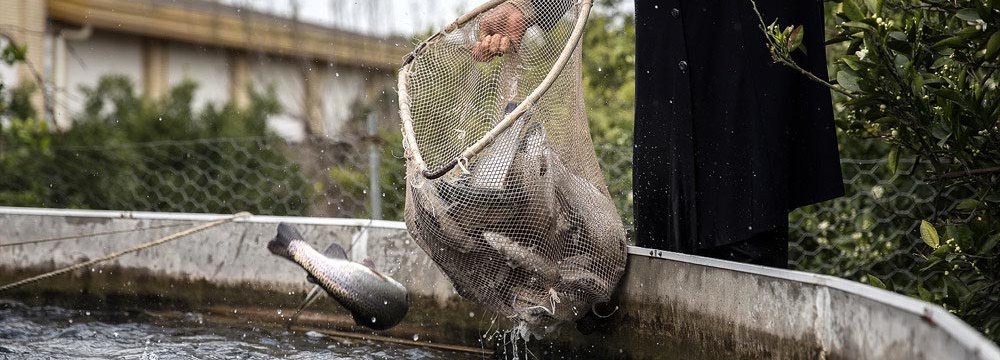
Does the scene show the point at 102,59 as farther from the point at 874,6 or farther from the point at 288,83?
the point at 874,6

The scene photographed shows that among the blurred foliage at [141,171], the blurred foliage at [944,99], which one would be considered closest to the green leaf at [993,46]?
the blurred foliage at [944,99]

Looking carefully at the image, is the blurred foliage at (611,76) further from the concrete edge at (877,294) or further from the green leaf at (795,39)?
the green leaf at (795,39)

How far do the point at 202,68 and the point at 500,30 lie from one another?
1378 centimetres

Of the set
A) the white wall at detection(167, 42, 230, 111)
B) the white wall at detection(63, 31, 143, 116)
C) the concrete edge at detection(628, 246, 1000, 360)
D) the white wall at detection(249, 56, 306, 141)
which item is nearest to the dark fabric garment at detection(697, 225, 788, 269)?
the concrete edge at detection(628, 246, 1000, 360)

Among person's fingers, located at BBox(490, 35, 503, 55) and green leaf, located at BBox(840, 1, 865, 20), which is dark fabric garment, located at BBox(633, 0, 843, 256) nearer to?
green leaf, located at BBox(840, 1, 865, 20)

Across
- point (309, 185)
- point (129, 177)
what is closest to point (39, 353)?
point (309, 185)

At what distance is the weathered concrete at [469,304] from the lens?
275 cm

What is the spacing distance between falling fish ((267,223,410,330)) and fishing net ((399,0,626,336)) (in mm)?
492

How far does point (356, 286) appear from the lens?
436cm

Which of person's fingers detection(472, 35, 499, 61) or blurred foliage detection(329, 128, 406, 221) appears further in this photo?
blurred foliage detection(329, 128, 406, 221)

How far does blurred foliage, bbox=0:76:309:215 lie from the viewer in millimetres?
8617

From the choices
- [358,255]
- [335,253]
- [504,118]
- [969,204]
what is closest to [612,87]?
[358,255]

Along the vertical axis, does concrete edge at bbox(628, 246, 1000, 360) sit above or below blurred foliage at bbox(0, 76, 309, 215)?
below

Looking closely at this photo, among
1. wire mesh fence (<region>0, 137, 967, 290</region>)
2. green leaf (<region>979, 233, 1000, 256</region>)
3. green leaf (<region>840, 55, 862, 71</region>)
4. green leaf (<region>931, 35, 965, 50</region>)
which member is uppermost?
green leaf (<region>931, 35, 965, 50</region>)
